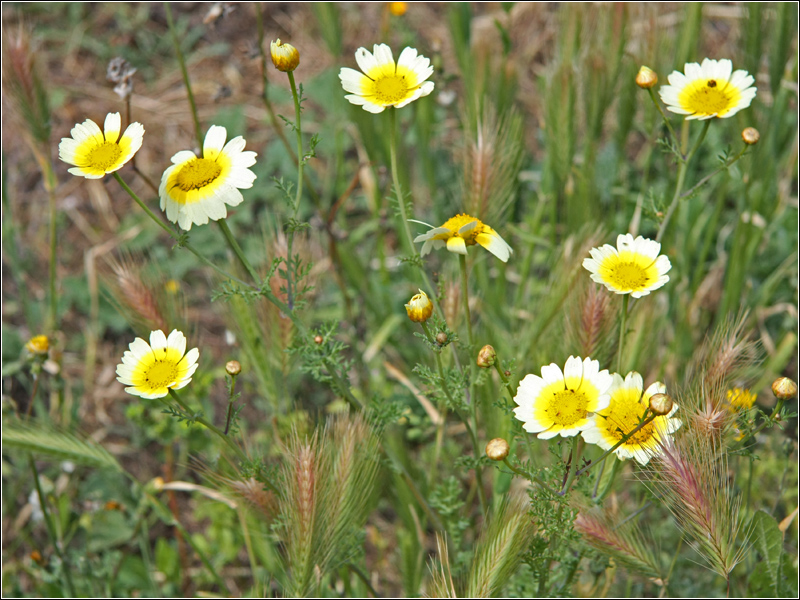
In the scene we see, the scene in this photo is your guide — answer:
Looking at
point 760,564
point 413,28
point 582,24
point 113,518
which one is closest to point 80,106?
point 413,28

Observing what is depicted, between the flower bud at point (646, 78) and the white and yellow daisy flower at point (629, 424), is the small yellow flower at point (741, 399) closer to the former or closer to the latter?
the white and yellow daisy flower at point (629, 424)

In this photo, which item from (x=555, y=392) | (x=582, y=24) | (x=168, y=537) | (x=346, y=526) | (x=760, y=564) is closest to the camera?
(x=555, y=392)

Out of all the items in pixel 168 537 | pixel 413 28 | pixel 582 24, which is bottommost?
pixel 168 537

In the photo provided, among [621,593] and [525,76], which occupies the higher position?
[525,76]

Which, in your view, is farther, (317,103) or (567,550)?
(317,103)

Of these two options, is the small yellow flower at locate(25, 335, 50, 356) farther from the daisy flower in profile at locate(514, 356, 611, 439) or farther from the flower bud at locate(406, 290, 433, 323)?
the daisy flower in profile at locate(514, 356, 611, 439)

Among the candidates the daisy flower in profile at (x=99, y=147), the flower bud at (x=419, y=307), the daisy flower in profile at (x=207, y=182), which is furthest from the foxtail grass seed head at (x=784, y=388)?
the daisy flower in profile at (x=99, y=147)

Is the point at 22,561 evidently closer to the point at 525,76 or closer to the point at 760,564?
the point at 760,564
